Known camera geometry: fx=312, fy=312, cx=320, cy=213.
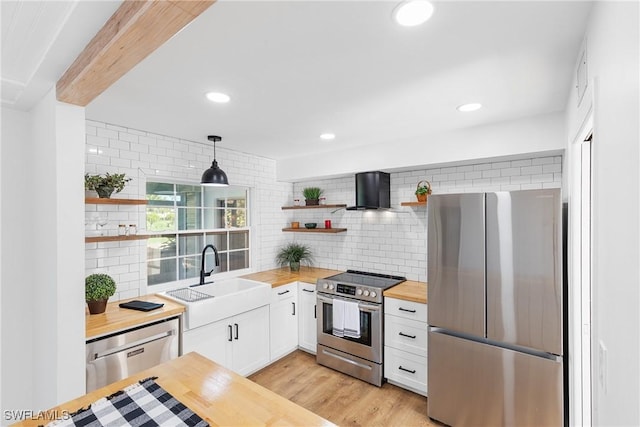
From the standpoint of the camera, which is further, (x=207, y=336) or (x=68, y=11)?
(x=207, y=336)

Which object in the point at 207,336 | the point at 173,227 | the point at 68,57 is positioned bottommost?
the point at 207,336

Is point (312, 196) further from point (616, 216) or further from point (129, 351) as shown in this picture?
point (616, 216)

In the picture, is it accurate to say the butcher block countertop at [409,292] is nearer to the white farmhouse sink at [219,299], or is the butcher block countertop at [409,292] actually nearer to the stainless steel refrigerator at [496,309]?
the stainless steel refrigerator at [496,309]

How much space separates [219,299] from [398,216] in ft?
6.87

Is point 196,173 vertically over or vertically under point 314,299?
over

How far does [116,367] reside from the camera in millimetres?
2148

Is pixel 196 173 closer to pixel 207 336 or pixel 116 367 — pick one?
pixel 207 336

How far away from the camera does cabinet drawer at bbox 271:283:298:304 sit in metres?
3.43

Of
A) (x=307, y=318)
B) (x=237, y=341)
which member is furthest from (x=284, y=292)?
(x=237, y=341)

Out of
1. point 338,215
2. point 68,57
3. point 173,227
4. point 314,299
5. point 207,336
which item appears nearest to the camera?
point 68,57

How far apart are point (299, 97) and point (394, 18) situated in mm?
947

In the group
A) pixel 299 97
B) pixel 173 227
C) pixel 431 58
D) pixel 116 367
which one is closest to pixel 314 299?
pixel 173 227

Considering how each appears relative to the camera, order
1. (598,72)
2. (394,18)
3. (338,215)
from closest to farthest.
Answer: (598,72) → (394,18) → (338,215)

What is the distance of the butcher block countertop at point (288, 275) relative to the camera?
11.7ft
